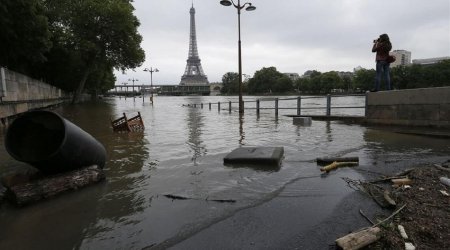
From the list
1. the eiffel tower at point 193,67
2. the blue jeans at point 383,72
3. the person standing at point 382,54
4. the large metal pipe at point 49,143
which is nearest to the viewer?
the large metal pipe at point 49,143

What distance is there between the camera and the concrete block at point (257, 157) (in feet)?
20.8

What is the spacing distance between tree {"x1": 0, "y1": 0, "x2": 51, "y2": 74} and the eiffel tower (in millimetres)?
128972

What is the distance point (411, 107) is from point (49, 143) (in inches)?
404

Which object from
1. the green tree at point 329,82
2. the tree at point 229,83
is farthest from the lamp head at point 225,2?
the tree at point 229,83

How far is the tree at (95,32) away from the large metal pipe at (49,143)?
34.2m

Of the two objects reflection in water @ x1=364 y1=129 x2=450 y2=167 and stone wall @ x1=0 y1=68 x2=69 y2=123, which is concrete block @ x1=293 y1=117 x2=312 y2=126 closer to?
reflection in water @ x1=364 y1=129 x2=450 y2=167

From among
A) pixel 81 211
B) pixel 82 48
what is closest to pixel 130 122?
pixel 81 211

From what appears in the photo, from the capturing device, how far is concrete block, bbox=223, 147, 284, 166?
6.33 meters

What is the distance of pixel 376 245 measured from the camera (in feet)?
10.5

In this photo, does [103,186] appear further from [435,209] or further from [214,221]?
[435,209]

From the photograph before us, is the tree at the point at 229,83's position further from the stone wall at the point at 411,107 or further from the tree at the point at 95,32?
the stone wall at the point at 411,107

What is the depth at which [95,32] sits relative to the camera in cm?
4200

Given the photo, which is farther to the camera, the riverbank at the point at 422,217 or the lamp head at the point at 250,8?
the lamp head at the point at 250,8

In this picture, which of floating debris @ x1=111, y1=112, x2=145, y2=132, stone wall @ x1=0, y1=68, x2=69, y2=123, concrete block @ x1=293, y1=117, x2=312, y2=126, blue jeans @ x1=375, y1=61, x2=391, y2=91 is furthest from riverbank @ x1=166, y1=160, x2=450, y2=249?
stone wall @ x1=0, y1=68, x2=69, y2=123
